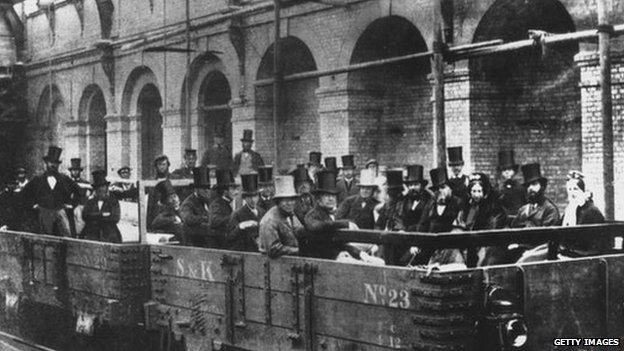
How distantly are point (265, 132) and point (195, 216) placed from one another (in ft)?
35.5

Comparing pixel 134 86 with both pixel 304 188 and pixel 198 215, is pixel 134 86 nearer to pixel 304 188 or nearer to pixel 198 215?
pixel 198 215

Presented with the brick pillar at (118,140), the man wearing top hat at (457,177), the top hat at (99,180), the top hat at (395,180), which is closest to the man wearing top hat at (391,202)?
the top hat at (395,180)

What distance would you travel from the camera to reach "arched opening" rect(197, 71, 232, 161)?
2227 cm

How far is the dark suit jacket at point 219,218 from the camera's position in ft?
29.8

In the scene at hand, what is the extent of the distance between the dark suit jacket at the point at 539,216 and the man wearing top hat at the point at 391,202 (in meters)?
1.17

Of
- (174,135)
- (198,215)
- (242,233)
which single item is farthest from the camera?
(174,135)

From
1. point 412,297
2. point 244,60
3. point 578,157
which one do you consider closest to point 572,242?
point 412,297

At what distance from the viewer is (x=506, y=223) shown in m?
8.46

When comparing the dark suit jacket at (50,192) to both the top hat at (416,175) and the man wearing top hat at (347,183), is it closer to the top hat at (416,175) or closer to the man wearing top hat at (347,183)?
the man wearing top hat at (347,183)

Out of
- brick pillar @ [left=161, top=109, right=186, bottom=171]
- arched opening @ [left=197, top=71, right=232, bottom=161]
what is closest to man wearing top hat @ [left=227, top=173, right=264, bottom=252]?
arched opening @ [left=197, top=71, right=232, bottom=161]

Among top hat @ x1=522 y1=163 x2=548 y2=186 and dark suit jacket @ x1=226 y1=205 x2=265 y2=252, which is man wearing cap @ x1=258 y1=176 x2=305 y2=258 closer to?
dark suit jacket @ x1=226 y1=205 x2=265 y2=252

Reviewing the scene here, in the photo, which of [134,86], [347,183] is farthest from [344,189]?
[134,86]

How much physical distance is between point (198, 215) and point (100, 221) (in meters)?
2.17

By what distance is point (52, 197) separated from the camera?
37.1ft
